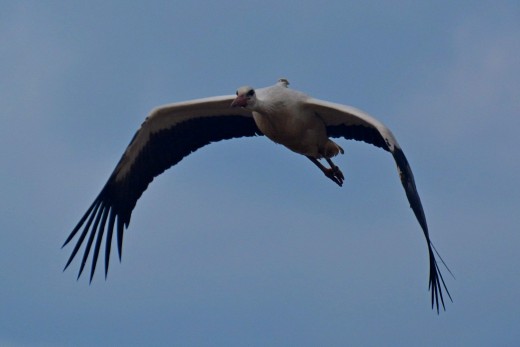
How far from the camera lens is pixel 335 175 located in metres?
18.5

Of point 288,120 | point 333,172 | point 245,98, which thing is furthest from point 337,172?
point 245,98

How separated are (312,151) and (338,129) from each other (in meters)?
0.41

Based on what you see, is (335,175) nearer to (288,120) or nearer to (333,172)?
(333,172)

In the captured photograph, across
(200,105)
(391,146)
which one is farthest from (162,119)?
(391,146)

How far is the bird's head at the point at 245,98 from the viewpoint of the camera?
17.0 meters

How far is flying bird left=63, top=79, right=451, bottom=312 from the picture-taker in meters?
17.1

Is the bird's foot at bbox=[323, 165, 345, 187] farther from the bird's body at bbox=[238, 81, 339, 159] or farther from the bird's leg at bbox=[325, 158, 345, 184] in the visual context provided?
the bird's body at bbox=[238, 81, 339, 159]

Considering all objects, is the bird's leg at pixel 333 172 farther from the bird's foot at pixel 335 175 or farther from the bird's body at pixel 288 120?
the bird's body at pixel 288 120

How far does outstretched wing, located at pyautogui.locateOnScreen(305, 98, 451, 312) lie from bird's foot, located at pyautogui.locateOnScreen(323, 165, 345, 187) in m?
0.58

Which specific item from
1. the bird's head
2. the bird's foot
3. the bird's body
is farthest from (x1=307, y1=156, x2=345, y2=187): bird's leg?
the bird's head

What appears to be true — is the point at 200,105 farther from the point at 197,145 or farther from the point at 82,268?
the point at 82,268

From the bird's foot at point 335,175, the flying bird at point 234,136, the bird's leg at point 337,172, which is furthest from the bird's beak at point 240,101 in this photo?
the bird's foot at point 335,175

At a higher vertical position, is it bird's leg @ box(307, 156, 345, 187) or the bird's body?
the bird's body

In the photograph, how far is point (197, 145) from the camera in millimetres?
18891
